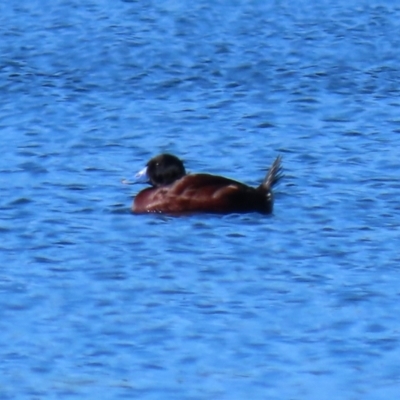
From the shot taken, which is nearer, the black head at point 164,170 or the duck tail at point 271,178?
the duck tail at point 271,178

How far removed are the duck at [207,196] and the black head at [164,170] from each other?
274mm

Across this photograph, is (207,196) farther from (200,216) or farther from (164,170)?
(164,170)

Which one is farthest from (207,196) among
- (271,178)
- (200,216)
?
(271,178)

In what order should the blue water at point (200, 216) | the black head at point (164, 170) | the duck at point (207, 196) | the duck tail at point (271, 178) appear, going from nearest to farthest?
1. the blue water at point (200, 216)
2. the duck at point (207, 196)
3. the duck tail at point (271, 178)
4. the black head at point (164, 170)

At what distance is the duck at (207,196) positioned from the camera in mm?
10195

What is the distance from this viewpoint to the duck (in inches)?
401

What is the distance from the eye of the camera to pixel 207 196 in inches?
403

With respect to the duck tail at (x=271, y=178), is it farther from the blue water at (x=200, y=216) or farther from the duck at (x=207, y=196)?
the blue water at (x=200, y=216)

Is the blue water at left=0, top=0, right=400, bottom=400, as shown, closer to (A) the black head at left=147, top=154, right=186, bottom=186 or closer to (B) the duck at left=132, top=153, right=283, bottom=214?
(B) the duck at left=132, top=153, right=283, bottom=214

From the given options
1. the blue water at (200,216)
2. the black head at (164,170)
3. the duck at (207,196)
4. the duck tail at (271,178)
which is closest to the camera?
the blue water at (200,216)

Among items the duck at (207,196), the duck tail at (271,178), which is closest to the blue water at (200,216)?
the duck at (207,196)

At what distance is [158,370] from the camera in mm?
6949

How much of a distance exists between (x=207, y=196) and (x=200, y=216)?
0.49 ft

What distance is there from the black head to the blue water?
235mm
